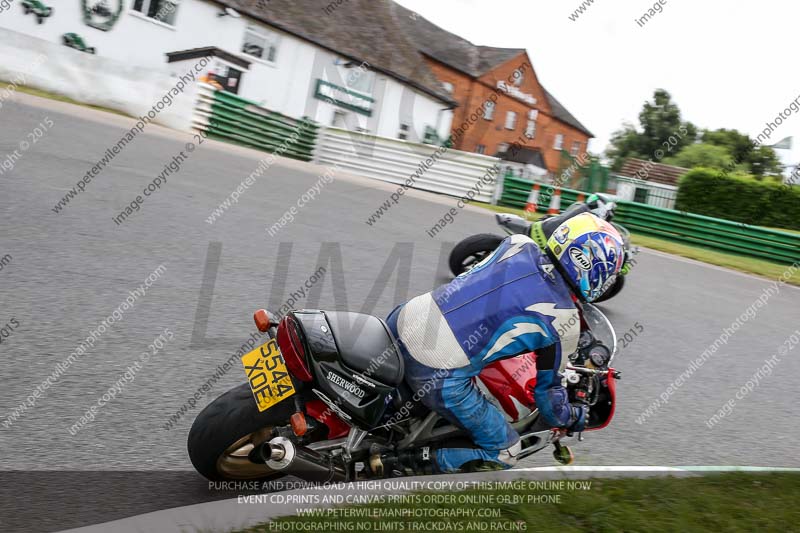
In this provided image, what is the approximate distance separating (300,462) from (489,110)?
5087 centimetres

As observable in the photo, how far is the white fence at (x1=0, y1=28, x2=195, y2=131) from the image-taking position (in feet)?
61.6

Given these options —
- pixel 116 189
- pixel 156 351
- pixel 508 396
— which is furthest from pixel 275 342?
pixel 116 189

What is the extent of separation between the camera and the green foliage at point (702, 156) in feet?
223

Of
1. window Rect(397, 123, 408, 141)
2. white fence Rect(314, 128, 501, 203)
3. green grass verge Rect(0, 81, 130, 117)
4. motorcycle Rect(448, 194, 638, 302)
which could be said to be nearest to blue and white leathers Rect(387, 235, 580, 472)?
motorcycle Rect(448, 194, 638, 302)

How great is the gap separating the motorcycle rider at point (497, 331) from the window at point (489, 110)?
162 ft

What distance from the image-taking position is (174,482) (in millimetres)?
3582

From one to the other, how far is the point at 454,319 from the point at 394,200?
1178 centimetres

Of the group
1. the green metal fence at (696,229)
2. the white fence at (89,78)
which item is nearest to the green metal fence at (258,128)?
the white fence at (89,78)

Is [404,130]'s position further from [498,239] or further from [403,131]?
[498,239]

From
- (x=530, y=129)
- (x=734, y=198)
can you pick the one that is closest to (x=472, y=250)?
(x=734, y=198)

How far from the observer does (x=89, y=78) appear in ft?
64.3

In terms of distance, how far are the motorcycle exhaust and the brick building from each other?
4325cm

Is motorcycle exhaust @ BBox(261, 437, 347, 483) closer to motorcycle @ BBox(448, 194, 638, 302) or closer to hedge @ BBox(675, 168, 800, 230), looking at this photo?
motorcycle @ BBox(448, 194, 638, 302)

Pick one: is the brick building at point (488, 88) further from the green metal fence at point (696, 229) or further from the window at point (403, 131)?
the green metal fence at point (696, 229)
